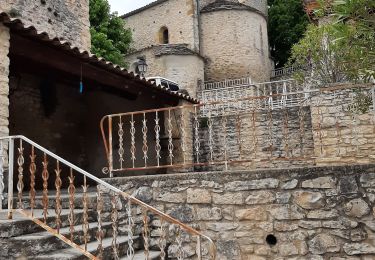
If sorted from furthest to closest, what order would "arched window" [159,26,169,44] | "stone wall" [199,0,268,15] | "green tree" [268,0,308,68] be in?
1. "green tree" [268,0,308,68]
2. "arched window" [159,26,169,44]
3. "stone wall" [199,0,268,15]

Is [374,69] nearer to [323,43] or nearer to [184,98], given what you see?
[184,98]

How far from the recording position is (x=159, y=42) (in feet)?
82.2

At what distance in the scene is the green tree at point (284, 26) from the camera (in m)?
26.8

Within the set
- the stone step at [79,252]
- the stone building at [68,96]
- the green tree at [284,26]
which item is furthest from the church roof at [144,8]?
the stone step at [79,252]

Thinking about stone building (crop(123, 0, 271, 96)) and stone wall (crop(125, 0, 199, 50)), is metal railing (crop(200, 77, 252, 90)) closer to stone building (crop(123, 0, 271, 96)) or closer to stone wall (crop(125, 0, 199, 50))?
stone building (crop(123, 0, 271, 96))

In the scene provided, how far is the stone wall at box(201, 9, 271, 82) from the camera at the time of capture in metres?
23.3

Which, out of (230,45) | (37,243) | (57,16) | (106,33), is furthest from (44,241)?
(230,45)

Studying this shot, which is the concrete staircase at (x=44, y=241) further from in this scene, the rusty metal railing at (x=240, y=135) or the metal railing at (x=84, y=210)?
the rusty metal railing at (x=240, y=135)

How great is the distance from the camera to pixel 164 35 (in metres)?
25.2

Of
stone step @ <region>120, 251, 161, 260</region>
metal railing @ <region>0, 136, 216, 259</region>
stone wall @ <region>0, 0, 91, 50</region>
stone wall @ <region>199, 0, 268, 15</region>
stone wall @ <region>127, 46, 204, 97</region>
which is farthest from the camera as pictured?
stone wall @ <region>199, 0, 268, 15</region>

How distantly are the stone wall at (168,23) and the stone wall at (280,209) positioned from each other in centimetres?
1929

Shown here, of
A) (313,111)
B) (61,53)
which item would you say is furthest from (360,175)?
(313,111)

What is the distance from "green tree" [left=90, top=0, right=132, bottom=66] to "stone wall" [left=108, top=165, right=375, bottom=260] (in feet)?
46.4

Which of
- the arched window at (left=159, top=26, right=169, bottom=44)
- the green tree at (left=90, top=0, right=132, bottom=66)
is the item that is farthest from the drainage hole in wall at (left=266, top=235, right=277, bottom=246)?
the arched window at (left=159, top=26, right=169, bottom=44)
